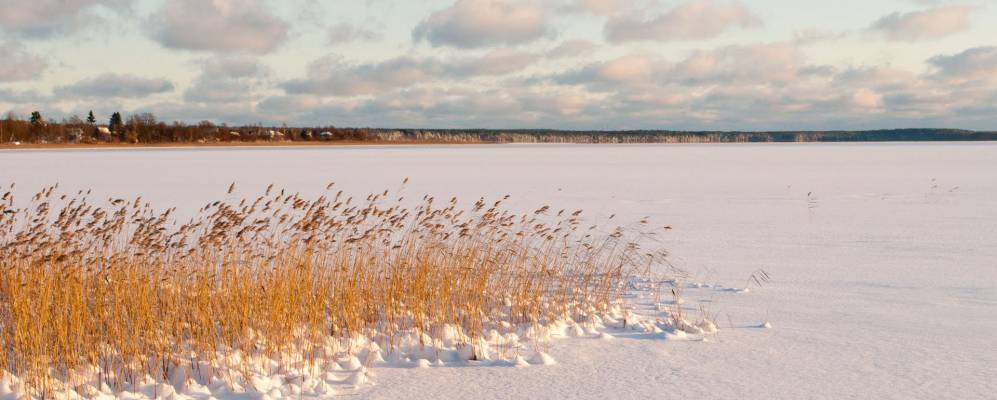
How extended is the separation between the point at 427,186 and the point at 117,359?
2079 centimetres

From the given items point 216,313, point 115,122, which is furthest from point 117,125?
point 216,313

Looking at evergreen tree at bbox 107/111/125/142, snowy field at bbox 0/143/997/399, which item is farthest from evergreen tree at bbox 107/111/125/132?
snowy field at bbox 0/143/997/399

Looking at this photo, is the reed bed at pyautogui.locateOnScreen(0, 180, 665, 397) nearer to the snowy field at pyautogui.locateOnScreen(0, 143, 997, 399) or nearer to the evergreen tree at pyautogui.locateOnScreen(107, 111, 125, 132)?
the snowy field at pyautogui.locateOnScreen(0, 143, 997, 399)

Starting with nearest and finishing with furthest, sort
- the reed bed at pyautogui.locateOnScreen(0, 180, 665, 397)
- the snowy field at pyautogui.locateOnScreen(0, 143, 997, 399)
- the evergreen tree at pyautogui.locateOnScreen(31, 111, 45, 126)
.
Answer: the snowy field at pyautogui.locateOnScreen(0, 143, 997, 399) < the reed bed at pyautogui.locateOnScreen(0, 180, 665, 397) < the evergreen tree at pyautogui.locateOnScreen(31, 111, 45, 126)

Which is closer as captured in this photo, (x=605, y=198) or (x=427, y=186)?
(x=605, y=198)

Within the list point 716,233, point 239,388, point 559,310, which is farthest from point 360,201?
point 239,388

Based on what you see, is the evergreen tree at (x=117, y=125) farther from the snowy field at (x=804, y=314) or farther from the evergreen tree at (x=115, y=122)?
the snowy field at (x=804, y=314)

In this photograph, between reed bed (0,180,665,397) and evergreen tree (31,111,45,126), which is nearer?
reed bed (0,180,665,397)

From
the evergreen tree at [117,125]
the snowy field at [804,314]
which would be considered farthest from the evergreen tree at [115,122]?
the snowy field at [804,314]

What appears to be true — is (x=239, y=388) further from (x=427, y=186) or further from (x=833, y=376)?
(x=427, y=186)

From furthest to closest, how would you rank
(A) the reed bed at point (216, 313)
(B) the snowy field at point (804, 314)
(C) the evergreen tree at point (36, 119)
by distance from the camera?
1. (C) the evergreen tree at point (36, 119)
2. (A) the reed bed at point (216, 313)
3. (B) the snowy field at point (804, 314)

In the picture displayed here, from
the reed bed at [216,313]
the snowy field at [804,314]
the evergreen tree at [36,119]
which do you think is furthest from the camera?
the evergreen tree at [36,119]

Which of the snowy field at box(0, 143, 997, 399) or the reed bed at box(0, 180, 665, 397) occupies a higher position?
the reed bed at box(0, 180, 665, 397)

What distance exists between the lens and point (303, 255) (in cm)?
740
